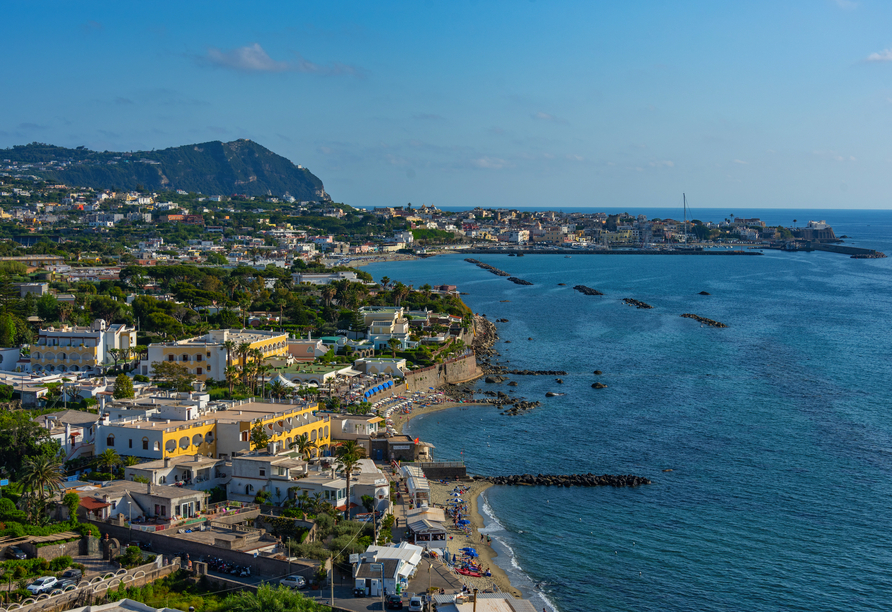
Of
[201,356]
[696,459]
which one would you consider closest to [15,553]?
[201,356]

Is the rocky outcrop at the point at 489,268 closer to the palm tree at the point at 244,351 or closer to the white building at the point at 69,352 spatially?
the palm tree at the point at 244,351

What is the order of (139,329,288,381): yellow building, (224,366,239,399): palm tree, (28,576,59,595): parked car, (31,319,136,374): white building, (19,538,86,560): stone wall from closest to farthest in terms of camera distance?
(28,576,59,595): parked car < (19,538,86,560): stone wall < (224,366,239,399): palm tree < (139,329,288,381): yellow building < (31,319,136,374): white building

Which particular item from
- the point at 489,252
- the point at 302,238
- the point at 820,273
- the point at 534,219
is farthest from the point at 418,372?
the point at 534,219

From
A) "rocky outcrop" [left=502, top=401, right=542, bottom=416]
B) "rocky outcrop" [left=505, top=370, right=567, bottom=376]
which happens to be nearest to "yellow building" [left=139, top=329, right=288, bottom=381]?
"rocky outcrop" [left=502, top=401, right=542, bottom=416]

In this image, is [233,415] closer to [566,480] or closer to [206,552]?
[206,552]

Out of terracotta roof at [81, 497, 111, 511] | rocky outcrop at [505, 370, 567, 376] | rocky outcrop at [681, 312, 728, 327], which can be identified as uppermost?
rocky outcrop at [681, 312, 728, 327]

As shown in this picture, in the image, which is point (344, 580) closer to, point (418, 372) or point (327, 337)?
point (418, 372)

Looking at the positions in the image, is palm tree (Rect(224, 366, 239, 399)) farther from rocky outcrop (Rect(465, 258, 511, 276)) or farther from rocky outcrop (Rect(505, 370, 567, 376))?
rocky outcrop (Rect(465, 258, 511, 276))
